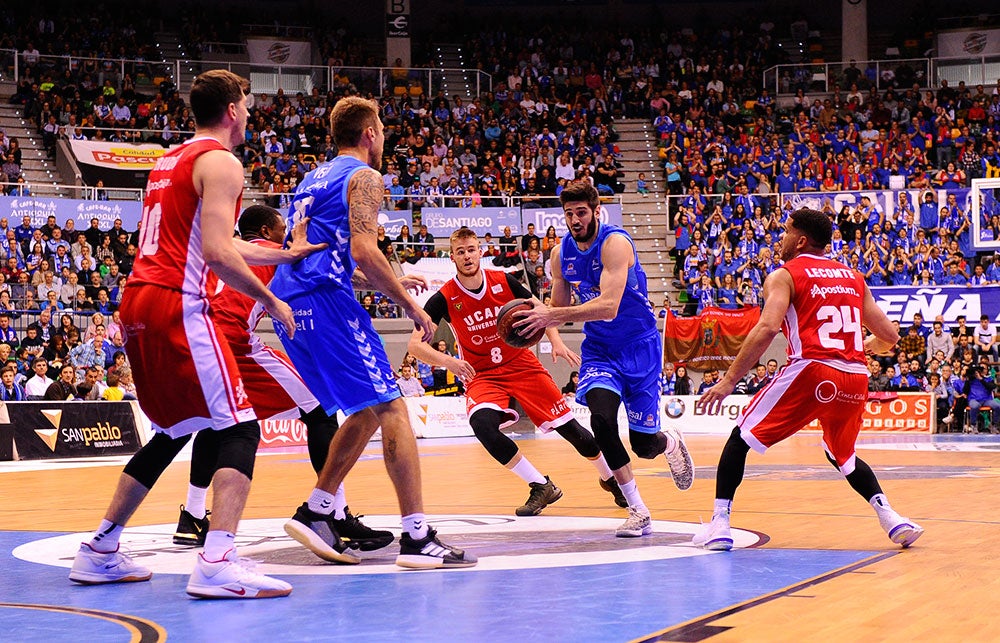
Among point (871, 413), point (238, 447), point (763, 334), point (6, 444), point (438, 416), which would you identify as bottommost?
point (871, 413)

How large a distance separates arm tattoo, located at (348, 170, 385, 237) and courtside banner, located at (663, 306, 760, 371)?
19364 mm

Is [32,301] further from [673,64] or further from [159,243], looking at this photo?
[673,64]

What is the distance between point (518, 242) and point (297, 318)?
2049cm

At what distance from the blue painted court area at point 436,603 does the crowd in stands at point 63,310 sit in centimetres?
1312

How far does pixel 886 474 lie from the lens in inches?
487

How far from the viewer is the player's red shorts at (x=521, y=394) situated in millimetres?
8734

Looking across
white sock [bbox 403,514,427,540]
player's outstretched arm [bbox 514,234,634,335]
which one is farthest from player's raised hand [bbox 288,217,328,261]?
white sock [bbox 403,514,427,540]

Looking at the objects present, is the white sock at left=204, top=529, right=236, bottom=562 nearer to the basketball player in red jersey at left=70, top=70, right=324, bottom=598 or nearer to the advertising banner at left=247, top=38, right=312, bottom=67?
the basketball player in red jersey at left=70, top=70, right=324, bottom=598

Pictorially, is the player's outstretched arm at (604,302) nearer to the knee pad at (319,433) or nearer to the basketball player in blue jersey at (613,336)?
the basketball player in blue jersey at (613,336)

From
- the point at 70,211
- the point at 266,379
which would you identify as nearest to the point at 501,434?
the point at 266,379

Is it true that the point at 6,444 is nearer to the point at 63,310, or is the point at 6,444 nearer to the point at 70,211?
the point at 63,310

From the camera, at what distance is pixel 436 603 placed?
4.85 m

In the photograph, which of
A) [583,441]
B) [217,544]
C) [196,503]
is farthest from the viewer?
[583,441]

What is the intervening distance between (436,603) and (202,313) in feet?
5.60
